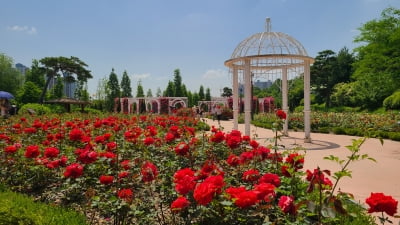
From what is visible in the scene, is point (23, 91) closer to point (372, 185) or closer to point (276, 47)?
point (276, 47)

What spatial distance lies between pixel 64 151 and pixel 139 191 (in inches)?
69.2

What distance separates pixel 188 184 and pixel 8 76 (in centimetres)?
4772

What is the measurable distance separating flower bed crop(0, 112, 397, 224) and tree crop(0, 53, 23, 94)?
43.0 meters

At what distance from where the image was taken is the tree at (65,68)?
A: 1307 inches

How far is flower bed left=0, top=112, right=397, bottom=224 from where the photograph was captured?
140 cm

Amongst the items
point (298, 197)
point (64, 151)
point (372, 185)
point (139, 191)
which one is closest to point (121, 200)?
point (139, 191)

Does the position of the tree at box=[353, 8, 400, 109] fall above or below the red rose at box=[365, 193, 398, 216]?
above

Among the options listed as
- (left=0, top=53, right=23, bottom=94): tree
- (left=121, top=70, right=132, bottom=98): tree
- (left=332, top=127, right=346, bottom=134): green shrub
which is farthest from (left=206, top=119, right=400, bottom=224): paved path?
(left=121, top=70, right=132, bottom=98): tree

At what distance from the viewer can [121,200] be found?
2.13 metres

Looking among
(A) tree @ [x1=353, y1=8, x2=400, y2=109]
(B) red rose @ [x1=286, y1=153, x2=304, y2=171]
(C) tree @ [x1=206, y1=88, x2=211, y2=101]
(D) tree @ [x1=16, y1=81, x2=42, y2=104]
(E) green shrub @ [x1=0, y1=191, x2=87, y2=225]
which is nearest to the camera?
(B) red rose @ [x1=286, y1=153, x2=304, y2=171]

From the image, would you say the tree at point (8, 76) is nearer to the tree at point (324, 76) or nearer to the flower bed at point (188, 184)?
the tree at point (324, 76)

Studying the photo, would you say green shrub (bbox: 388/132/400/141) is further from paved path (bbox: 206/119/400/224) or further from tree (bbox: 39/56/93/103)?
tree (bbox: 39/56/93/103)

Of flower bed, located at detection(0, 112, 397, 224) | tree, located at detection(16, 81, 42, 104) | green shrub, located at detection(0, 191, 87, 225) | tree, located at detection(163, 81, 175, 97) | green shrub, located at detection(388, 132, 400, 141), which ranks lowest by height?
green shrub, located at detection(388, 132, 400, 141)

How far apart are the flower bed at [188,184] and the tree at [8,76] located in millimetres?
43038
